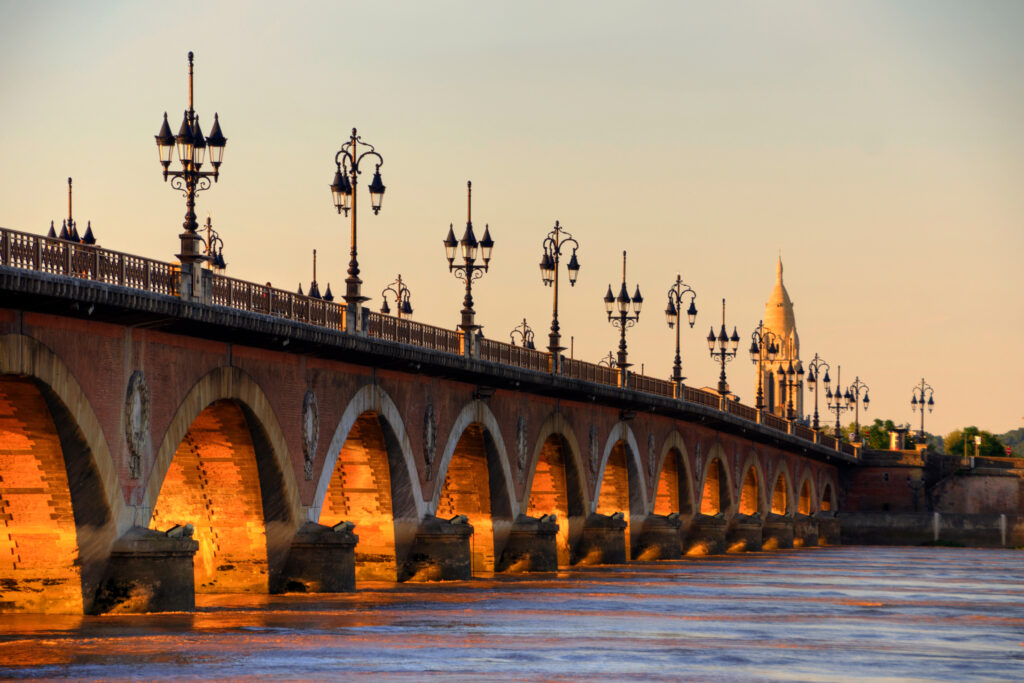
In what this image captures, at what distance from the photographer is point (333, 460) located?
3350 cm

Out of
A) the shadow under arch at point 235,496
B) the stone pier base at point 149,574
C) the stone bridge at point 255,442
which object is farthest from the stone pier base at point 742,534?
the stone pier base at point 149,574

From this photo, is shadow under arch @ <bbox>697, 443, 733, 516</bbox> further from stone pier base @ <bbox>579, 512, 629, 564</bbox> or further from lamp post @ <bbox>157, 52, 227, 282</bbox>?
lamp post @ <bbox>157, 52, 227, 282</bbox>

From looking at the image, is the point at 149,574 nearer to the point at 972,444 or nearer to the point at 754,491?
the point at 754,491

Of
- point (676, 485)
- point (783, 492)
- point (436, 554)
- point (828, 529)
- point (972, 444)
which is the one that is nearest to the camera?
point (436, 554)

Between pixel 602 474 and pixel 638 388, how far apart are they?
161 inches

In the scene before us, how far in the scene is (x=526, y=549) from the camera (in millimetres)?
43375

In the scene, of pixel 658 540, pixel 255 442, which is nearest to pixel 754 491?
pixel 658 540

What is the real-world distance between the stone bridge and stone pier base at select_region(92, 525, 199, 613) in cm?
3

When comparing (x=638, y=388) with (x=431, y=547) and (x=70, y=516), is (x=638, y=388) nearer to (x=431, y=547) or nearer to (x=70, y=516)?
(x=431, y=547)

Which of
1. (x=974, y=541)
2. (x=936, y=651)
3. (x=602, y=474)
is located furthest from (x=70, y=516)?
(x=974, y=541)

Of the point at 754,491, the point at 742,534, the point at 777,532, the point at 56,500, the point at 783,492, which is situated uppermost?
the point at 56,500

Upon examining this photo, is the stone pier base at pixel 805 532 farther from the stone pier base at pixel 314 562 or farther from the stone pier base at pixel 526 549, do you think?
the stone pier base at pixel 314 562

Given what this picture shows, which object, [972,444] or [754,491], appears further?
[972,444]

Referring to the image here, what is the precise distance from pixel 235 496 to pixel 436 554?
24.2ft
